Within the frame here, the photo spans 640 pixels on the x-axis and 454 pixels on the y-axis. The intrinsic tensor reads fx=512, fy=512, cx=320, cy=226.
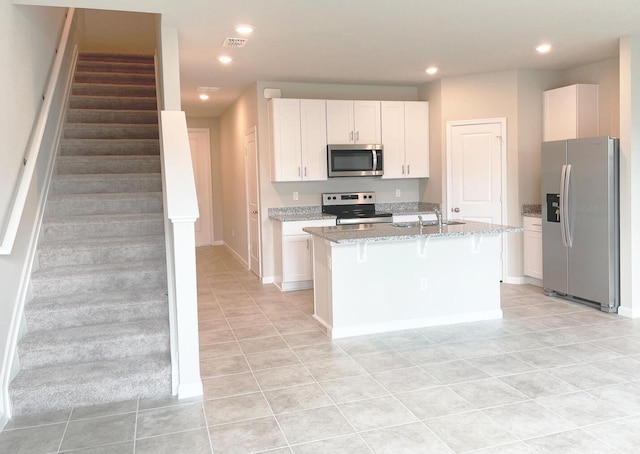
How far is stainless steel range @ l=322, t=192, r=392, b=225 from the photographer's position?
21.4ft

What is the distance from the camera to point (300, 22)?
4.09 meters

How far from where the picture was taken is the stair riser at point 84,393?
3061mm

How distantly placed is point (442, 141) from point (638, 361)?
3706mm

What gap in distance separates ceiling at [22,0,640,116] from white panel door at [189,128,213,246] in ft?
12.0

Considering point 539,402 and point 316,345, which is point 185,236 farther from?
point 539,402

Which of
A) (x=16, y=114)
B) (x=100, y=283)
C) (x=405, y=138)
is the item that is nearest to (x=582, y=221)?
(x=405, y=138)

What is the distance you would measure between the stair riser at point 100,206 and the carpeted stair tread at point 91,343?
132 cm

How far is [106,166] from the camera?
5.01 metres

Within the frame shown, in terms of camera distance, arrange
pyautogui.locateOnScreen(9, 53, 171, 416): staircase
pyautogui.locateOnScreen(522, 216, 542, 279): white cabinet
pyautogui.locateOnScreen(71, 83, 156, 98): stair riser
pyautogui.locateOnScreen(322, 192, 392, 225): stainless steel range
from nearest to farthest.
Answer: pyautogui.locateOnScreen(9, 53, 171, 416): staircase → pyautogui.locateOnScreen(71, 83, 156, 98): stair riser → pyautogui.locateOnScreen(522, 216, 542, 279): white cabinet → pyautogui.locateOnScreen(322, 192, 392, 225): stainless steel range

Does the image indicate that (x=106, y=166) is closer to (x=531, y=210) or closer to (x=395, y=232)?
(x=395, y=232)

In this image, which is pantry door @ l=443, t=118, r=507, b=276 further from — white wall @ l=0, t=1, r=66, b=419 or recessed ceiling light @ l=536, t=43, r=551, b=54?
white wall @ l=0, t=1, r=66, b=419

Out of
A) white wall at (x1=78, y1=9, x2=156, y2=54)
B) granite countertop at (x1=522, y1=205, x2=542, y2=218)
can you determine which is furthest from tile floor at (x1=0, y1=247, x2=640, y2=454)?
white wall at (x1=78, y1=9, x2=156, y2=54)

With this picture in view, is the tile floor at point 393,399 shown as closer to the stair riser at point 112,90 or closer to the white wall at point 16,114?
the white wall at point 16,114

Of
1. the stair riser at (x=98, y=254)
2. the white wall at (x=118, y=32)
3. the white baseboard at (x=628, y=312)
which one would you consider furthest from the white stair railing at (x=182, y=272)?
the white wall at (x=118, y=32)
